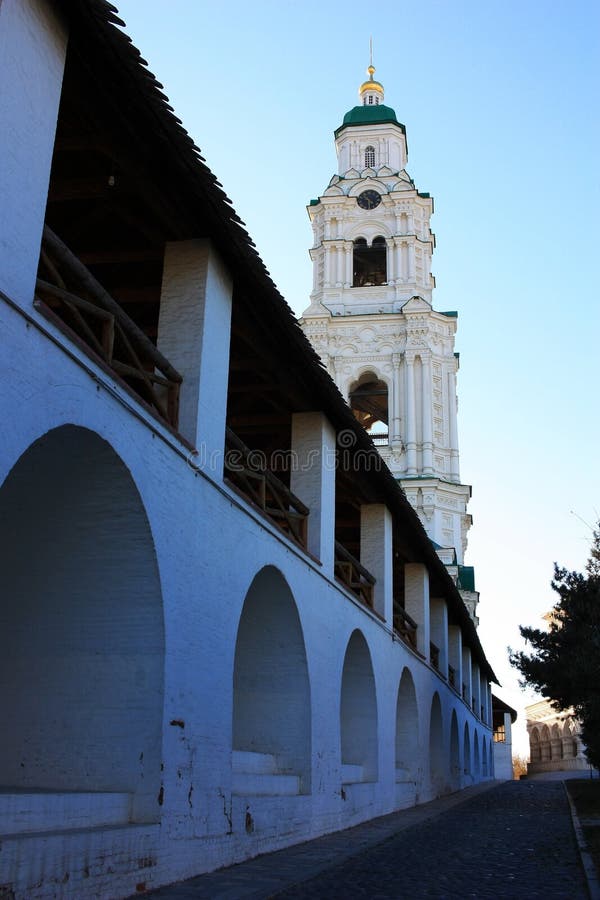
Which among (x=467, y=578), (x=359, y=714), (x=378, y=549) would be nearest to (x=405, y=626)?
(x=378, y=549)

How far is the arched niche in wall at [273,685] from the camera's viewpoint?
413 inches

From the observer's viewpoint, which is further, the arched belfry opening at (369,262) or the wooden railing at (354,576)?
the arched belfry opening at (369,262)

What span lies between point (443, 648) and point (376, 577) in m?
8.13

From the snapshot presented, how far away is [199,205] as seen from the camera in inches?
310

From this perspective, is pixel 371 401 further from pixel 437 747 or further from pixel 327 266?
pixel 437 747

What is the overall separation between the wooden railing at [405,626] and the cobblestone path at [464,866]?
14.3 feet

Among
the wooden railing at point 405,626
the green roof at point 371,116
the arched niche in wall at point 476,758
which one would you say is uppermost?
the green roof at point 371,116

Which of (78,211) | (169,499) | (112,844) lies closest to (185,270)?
(78,211)

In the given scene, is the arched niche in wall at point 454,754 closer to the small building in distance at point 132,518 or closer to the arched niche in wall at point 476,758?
the arched niche in wall at point 476,758

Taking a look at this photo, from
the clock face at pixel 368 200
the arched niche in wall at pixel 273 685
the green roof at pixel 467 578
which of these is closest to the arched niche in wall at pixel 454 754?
the green roof at pixel 467 578

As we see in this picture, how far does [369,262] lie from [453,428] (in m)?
8.79

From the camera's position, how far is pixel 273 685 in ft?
35.2

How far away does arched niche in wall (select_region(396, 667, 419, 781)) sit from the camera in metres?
17.7

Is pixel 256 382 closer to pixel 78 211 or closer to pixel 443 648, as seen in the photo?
pixel 78 211
